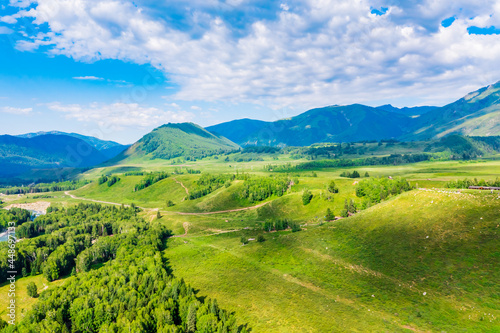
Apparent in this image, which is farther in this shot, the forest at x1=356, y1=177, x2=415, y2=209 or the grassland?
the forest at x1=356, y1=177, x2=415, y2=209

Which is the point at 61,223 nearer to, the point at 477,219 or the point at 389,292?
the point at 389,292

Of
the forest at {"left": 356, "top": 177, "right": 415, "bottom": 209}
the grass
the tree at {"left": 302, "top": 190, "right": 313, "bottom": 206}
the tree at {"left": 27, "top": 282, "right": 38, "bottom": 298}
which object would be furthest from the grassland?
the tree at {"left": 27, "top": 282, "right": 38, "bottom": 298}

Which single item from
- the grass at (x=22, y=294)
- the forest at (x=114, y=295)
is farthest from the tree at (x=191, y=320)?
the grass at (x=22, y=294)

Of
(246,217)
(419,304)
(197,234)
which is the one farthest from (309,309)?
(246,217)

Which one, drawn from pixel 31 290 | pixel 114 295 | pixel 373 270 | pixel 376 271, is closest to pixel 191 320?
pixel 114 295

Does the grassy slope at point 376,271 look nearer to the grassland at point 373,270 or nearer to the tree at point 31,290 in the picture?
the grassland at point 373,270

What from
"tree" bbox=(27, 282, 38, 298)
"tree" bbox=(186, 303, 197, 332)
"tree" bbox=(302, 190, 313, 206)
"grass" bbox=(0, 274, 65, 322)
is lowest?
"grass" bbox=(0, 274, 65, 322)

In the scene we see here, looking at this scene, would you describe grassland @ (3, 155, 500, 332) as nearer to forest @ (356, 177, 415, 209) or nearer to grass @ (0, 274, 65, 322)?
forest @ (356, 177, 415, 209)

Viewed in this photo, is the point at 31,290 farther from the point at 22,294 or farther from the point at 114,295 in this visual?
the point at 114,295

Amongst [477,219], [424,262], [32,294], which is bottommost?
[32,294]
